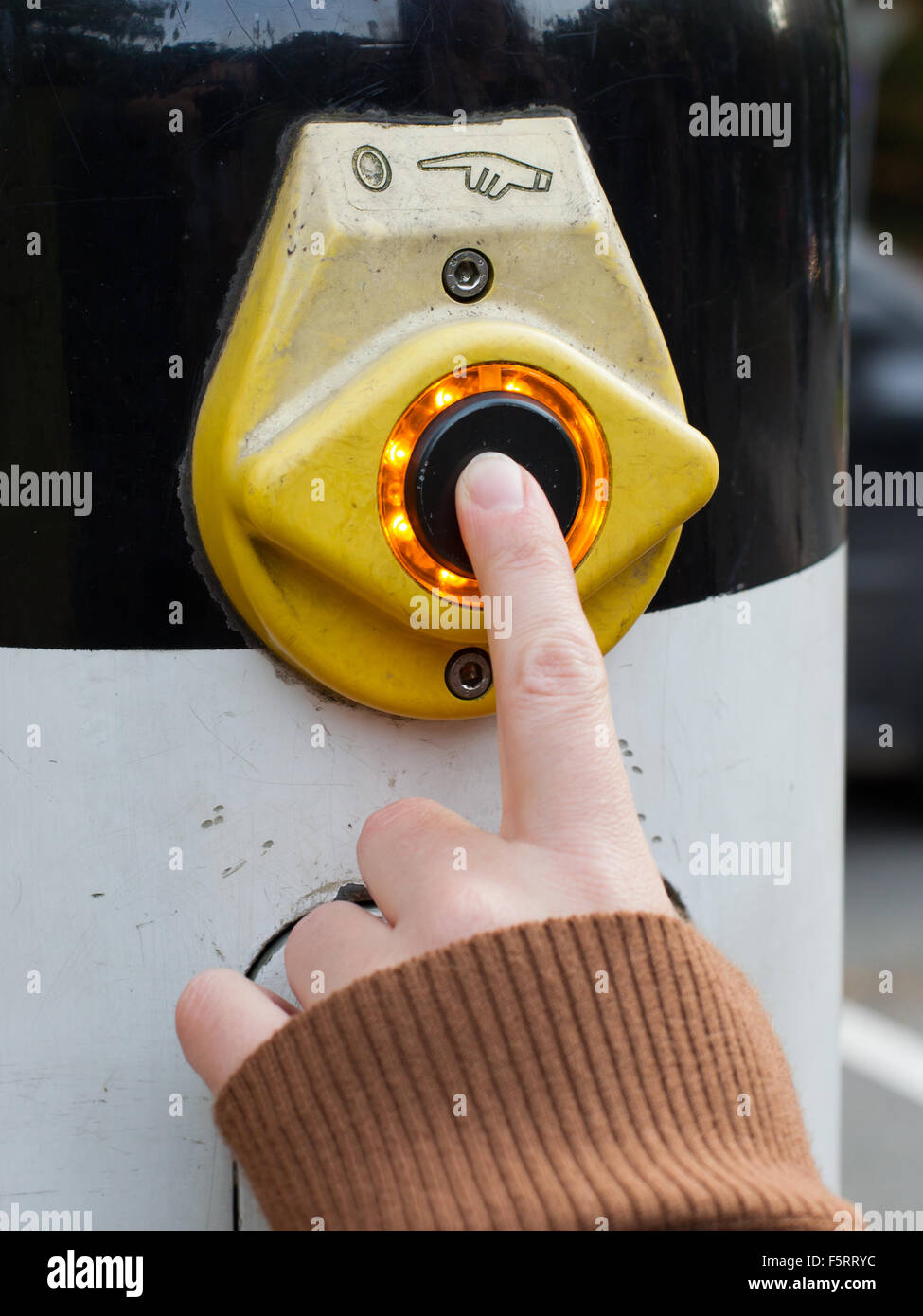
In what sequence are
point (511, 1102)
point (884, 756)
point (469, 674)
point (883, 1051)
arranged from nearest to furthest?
point (511, 1102) < point (469, 674) < point (883, 1051) < point (884, 756)

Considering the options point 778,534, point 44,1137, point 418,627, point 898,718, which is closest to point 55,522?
point 418,627

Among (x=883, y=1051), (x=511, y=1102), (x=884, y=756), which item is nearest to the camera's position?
(x=511, y=1102)

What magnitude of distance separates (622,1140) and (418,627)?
300 mm

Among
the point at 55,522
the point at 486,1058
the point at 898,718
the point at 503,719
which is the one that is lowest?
the point at 898,718

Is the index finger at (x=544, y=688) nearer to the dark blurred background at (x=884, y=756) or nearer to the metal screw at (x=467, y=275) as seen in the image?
the metal screw at (x=467, y=275)

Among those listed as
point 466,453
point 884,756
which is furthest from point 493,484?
point 884,756

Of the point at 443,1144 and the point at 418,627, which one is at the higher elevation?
the point at 418,627

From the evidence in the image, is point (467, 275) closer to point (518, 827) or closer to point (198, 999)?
point (518, 827)

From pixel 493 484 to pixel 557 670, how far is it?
11 centimetres

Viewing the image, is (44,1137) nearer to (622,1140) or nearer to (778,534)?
(622,1140)

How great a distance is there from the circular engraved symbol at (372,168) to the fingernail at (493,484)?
6.5 inches

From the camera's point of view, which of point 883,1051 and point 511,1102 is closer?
point 511,1102

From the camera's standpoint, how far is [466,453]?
0.80 metres

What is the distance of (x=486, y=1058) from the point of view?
2.38 ft
